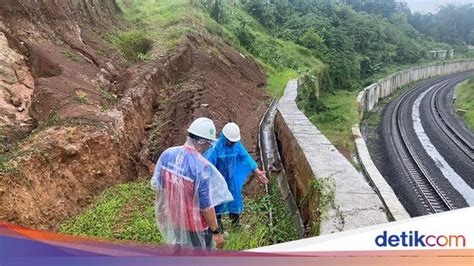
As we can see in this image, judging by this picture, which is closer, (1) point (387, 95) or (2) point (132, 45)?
(2) point (132, 45)

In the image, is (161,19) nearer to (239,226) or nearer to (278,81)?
(278,81)

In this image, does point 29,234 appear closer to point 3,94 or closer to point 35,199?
point 35,199

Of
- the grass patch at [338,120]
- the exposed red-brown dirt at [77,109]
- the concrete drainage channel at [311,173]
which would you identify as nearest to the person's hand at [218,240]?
the concrete drainage channel at [311,173]

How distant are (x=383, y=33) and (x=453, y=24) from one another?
1314 inches

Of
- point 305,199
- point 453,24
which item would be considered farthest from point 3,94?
point 453,24

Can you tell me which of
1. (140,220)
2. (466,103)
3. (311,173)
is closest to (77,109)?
(140,220)

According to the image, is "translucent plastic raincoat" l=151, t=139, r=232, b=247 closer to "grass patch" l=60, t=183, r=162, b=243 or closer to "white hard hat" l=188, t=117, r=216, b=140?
"white hard hat" l=188, t=117, r=216, b=140

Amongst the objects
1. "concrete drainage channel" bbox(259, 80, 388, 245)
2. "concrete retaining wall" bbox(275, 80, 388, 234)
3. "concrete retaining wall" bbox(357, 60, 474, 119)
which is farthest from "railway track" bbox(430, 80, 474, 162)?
"concrete retaining wall" bbox(275, 80, 388, 234)

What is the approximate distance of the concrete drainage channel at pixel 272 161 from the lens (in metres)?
7.26

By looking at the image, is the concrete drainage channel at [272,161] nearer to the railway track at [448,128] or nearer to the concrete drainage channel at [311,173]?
the concrete drainage channel at [311,173]

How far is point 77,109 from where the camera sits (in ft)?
26.8

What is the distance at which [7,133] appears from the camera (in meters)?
7.13

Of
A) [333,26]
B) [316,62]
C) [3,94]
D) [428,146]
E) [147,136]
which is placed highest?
[333,26]

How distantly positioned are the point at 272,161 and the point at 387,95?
30430mm
